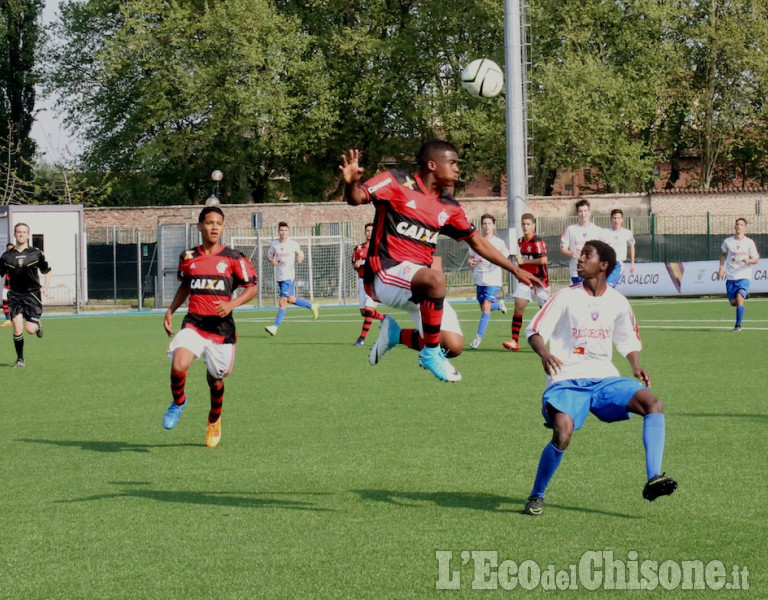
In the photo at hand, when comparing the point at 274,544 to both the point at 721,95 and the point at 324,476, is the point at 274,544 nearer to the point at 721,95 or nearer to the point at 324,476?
the point at 324,476

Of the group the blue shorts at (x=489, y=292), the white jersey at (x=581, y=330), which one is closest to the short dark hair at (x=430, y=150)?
the white jersey at (x=581, y=330)

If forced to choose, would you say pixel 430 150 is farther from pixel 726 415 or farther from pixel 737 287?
pixel 737 287

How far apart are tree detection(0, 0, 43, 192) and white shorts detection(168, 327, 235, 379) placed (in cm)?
5137

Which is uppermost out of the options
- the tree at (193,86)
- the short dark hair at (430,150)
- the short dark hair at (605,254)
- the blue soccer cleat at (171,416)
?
the tree at (193,86)

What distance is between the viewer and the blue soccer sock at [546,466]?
7.25m

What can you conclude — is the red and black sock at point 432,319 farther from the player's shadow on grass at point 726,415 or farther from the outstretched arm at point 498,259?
the player's shadow on grass at point 726,415

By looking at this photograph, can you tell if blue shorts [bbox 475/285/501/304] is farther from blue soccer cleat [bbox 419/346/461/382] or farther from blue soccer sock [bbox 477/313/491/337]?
blue soccer cleat [bbox 419/346/461/382]

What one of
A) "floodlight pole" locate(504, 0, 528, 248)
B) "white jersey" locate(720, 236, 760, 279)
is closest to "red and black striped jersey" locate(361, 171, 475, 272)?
"white jersey" locate(720, 236, 760, 279)

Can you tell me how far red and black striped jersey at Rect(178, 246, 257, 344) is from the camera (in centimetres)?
1048

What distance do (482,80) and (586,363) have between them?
51.5 feet

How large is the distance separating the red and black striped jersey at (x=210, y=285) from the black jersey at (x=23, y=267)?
7.77 meters

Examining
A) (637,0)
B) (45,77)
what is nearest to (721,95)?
(637,0)

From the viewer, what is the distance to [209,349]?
10.4 metres

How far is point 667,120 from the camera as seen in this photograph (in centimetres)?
6334
